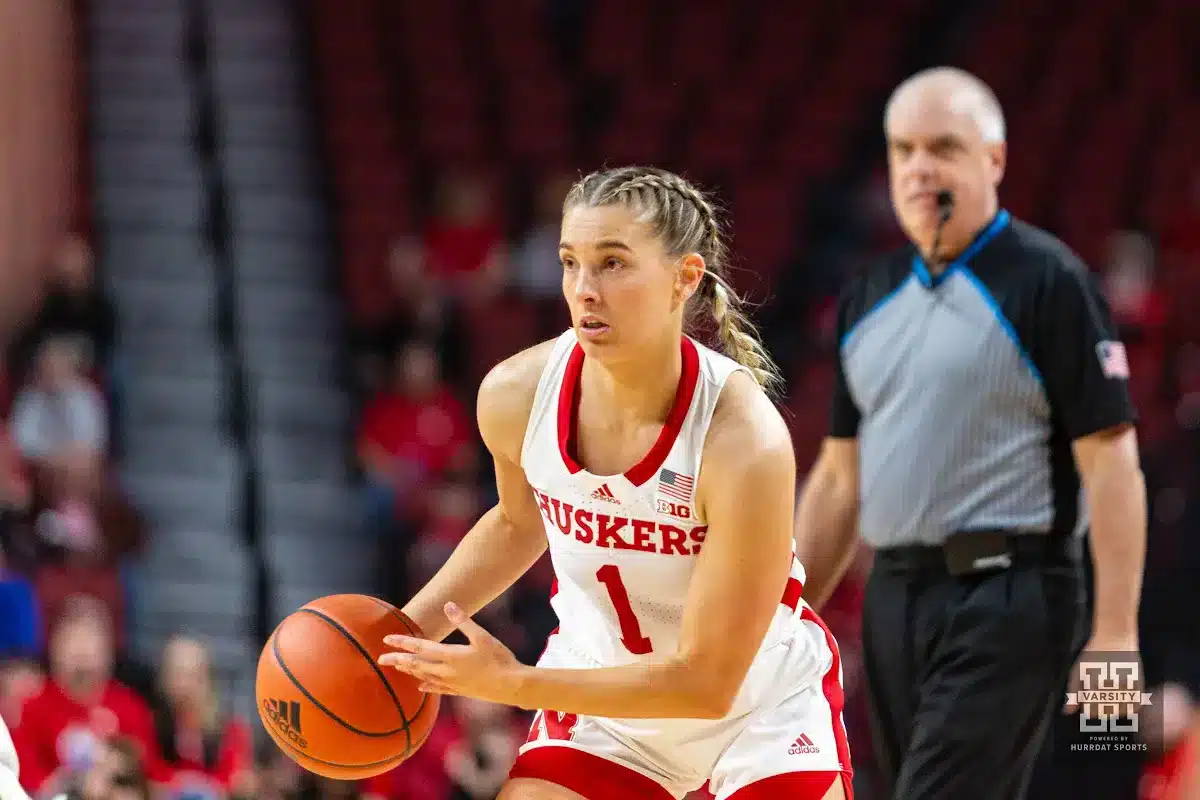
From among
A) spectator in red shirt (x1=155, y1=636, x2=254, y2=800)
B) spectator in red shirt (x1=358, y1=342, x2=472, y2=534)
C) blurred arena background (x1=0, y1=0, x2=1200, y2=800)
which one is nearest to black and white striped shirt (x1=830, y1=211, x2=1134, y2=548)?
blurred arena background (x1=0, y1=0, x2=1200, y2=800)

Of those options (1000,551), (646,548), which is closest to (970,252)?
(1000,551)

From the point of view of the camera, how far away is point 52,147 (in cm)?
1077

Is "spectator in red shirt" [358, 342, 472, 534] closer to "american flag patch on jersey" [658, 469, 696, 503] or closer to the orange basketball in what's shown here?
the orange basketball

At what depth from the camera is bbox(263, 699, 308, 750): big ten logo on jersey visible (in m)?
3.04

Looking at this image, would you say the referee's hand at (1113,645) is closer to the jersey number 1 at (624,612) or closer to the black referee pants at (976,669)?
the black referee pants at (976,669)

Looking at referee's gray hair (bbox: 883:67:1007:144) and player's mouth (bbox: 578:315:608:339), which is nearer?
player's mouth (bbox: 578:315:608:339)

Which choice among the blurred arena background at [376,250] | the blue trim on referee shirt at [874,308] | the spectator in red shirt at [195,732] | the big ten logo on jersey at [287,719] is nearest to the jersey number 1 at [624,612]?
the big ten logo on jersey at [287,719]

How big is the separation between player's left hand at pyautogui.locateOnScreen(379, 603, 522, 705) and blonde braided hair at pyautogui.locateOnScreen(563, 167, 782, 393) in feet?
2.65

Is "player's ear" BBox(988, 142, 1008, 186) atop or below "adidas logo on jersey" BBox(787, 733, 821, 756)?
atop

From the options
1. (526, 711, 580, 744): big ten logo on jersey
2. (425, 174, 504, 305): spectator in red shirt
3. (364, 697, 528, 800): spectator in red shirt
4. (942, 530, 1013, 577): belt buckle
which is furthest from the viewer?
(425, 174, 504, 305): spectator in red shirt

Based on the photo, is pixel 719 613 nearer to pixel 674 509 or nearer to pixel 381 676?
pixel 674 509

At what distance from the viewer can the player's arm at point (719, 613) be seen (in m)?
2.86

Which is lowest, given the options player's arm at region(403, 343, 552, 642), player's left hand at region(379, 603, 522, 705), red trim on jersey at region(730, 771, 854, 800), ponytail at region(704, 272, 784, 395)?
red trim on jersey at region(730, 771, 854, 800)

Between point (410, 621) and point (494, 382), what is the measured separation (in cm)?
50
